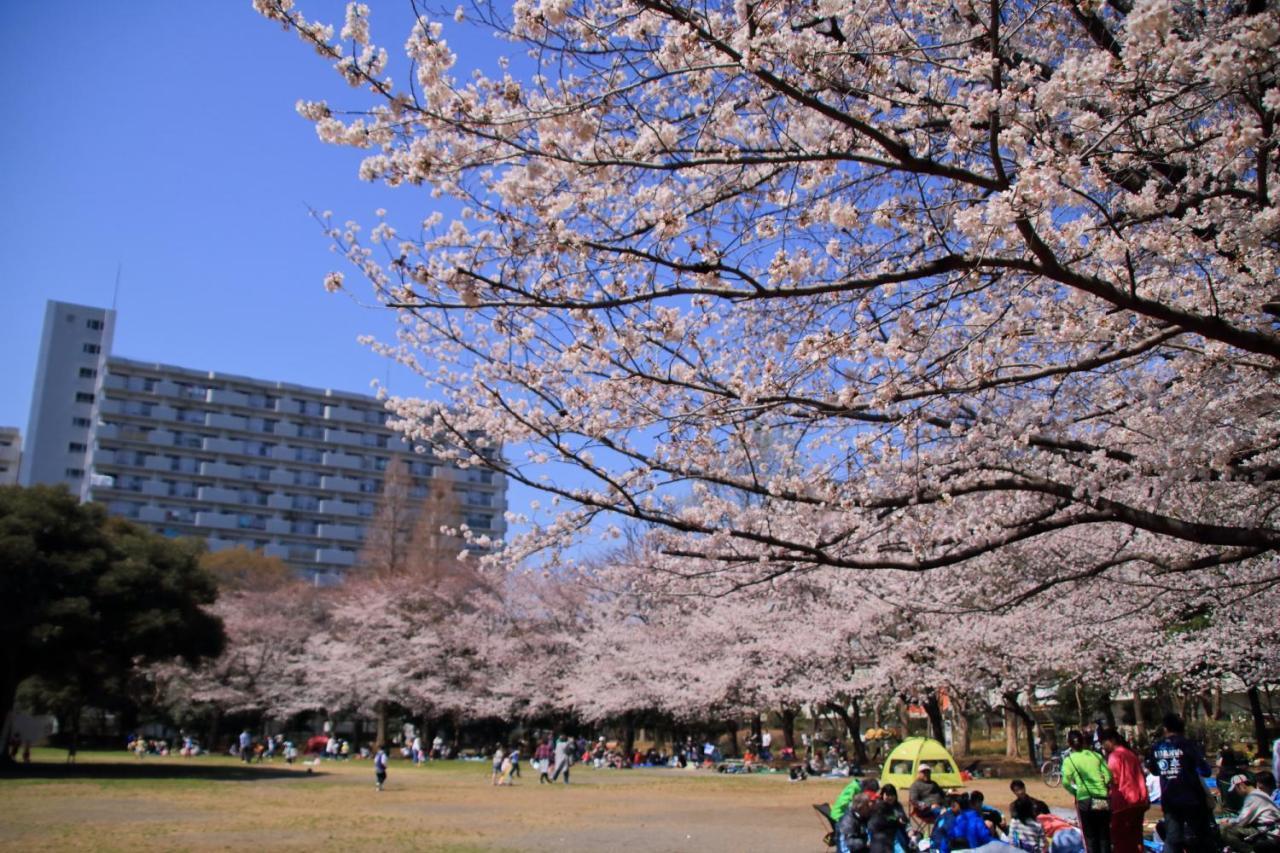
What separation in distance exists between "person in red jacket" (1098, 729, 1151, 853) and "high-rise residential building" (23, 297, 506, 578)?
52.9 m

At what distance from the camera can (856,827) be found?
22.4ft

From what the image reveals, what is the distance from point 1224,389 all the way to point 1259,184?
8.59 ft

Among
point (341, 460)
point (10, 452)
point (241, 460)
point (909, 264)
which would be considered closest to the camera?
point (909, 264)

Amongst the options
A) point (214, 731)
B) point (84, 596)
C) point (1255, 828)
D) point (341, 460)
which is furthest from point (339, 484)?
point (1255, 828)

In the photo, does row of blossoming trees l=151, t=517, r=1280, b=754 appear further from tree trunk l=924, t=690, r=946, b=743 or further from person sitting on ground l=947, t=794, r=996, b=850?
person sitting on ground l=947, t=794, r=996, b=850

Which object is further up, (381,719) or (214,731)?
(381,719)

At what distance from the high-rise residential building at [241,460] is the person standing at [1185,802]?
175 feet

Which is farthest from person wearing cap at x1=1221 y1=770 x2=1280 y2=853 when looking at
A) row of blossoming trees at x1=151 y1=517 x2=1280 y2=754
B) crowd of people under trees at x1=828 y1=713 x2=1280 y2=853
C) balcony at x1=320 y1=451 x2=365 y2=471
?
balcony at x1=320 y1=451 x2=365 y2=471

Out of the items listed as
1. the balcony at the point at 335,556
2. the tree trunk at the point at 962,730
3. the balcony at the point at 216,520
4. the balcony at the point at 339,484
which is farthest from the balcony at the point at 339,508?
the tree trunk at the point at 962,730

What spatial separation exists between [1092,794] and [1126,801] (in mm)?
217

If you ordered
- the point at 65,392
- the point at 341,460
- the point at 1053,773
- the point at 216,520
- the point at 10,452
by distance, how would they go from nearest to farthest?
1. the point at 1053,773
2. the point at 216,520
3. the point at 65,392
4. the point at 10,452
5. the point at 341,460

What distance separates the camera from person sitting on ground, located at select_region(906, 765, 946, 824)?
823 cm

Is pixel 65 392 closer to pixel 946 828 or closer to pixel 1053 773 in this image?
pixel 1053 773

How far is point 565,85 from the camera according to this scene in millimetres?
4062
